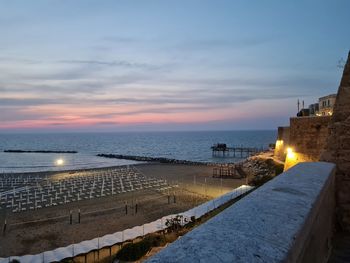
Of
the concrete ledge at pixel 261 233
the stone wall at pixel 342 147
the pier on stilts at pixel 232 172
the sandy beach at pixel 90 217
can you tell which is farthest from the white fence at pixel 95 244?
the pier on stilts at pixel 232 172

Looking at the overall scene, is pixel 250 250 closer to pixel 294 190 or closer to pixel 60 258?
pixel 294 190

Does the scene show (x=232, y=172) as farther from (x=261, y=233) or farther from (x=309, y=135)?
(x=261, y=233)

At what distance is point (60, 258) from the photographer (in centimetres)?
1205

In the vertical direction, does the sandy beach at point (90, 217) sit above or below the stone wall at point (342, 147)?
below

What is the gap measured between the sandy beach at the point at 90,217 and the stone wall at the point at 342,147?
15.4 metres

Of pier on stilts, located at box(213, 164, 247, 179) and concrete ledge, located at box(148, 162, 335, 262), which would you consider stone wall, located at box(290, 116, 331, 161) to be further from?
pier on stilts, located at box(213, 164, 247, 179)

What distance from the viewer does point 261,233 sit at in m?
1.64

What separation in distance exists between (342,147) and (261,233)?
3687 millimetres

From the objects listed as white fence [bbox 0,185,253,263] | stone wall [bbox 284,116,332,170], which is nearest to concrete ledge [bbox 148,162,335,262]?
stone wall [bbox 284,116,332,170]

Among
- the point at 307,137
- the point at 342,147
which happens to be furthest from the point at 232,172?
the point at 342,147

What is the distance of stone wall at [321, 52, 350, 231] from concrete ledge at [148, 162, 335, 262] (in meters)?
1.86

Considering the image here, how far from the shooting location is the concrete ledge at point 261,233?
1.38 metres

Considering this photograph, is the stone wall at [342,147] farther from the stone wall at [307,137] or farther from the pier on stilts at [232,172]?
the pier on stilts at [232,172]

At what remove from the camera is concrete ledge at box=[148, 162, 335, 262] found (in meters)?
1.38
